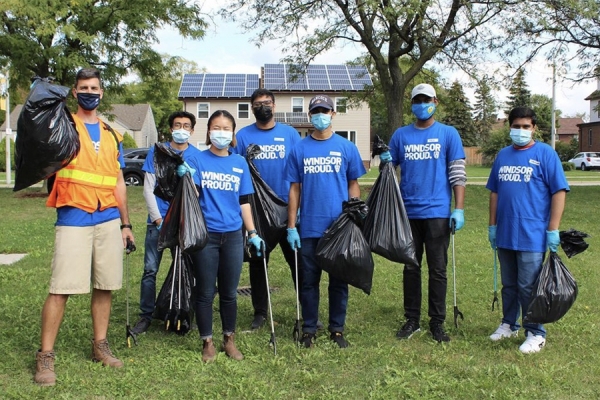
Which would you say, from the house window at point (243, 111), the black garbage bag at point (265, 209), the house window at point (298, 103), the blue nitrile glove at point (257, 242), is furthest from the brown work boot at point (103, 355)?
the house window at point (298, 103)

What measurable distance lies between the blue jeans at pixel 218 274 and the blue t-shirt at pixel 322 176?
0.56 metres

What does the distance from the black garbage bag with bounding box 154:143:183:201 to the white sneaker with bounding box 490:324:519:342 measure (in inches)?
104

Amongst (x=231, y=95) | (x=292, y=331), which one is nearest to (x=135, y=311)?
(x=292, y=331)

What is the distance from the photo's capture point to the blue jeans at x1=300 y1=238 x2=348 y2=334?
4398mm

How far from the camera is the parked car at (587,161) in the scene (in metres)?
39.0

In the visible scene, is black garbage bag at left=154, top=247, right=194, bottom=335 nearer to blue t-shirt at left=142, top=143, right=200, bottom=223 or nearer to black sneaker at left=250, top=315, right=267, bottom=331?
blue t-shirt at left=142, top=143, right=200, bottom=223

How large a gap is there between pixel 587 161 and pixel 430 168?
39.3 meters

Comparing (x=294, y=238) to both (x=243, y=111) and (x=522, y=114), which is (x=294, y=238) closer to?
(x=522, y=114)

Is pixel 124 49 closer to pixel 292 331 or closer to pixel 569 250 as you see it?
pixel 292 331

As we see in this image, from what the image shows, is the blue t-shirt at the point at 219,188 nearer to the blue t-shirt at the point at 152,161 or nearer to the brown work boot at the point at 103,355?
the blue t-shirt at the point at 152,161

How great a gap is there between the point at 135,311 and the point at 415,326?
252 centimetres

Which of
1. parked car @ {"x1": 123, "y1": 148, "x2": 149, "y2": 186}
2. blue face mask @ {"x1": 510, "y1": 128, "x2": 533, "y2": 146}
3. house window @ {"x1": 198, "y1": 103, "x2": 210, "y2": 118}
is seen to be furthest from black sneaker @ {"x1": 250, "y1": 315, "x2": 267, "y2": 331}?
house window @ {"x1": 198, "y1": 103, "x2": 210, "y2": 118}

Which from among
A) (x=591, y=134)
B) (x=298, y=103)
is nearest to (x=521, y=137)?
(x=298, y=103)

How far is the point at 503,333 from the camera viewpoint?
4523 mm
